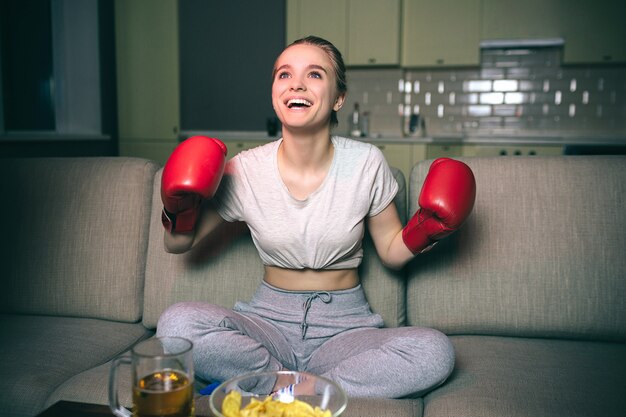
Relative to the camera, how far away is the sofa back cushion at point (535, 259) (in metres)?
1.53

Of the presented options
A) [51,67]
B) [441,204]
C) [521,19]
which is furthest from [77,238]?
[521,19]

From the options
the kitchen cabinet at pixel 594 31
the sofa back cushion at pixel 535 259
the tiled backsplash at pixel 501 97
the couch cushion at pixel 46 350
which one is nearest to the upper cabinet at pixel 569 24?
the kitchen cabinet at pixel 594 31

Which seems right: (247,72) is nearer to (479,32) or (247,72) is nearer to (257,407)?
(479,32)

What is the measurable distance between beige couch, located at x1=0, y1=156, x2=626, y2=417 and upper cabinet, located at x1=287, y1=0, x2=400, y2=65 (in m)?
3.22

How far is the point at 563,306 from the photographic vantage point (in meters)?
1.54

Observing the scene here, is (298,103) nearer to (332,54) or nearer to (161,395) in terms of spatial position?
(332,54)

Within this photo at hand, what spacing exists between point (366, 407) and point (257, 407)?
48cm

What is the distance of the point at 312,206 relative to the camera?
1.45 metres

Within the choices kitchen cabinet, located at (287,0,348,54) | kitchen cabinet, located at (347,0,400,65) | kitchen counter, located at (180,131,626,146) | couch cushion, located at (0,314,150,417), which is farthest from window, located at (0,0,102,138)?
couch cushion, located at (0,314,150,417)

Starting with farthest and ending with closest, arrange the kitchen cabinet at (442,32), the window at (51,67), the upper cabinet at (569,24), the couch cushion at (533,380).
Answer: the kitchen cabinet at (442,32)
the upper cabinet at (569,24)
the window at (51,67)
the couch cushion at (533,380)

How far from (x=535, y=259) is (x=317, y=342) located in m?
0.67

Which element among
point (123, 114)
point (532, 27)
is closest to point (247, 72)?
point (123, 114)

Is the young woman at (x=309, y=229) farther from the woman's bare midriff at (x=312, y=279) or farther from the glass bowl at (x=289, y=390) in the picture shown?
the glass bowl at (x=289, y=390)

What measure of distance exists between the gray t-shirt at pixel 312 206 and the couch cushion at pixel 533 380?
0.41 meters
